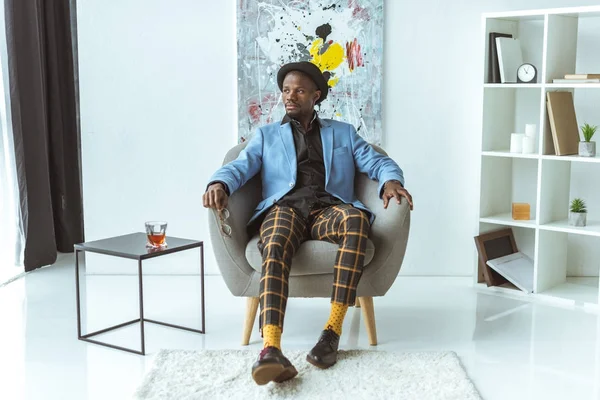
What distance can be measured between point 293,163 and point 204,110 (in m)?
1.20

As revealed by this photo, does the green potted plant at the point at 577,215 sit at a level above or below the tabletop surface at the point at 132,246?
above

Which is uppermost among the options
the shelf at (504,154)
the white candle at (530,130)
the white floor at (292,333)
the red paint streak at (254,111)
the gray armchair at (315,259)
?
the red paint streak at (254,111)

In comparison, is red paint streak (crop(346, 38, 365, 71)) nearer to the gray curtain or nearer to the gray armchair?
the gray armchair

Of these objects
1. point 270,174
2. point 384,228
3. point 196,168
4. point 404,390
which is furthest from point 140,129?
point 404,390

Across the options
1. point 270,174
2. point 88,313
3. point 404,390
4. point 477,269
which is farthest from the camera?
point 477,269

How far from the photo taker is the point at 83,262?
4695 millimetres

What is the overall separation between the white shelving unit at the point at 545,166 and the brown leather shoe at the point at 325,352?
1452 mm

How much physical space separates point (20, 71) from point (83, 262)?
1234 millimetres

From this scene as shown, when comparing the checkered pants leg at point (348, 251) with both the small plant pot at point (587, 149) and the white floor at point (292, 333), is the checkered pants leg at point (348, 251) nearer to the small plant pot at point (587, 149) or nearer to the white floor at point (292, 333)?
the white floor at point (292, 333)

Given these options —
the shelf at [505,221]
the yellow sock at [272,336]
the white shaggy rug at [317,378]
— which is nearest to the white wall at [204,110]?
the shelf at [505,221]

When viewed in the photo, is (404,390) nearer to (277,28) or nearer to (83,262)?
(277,28)

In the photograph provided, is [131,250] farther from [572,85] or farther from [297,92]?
[572,85]

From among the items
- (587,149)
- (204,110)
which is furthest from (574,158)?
(204,110)

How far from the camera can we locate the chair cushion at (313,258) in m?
2.94
